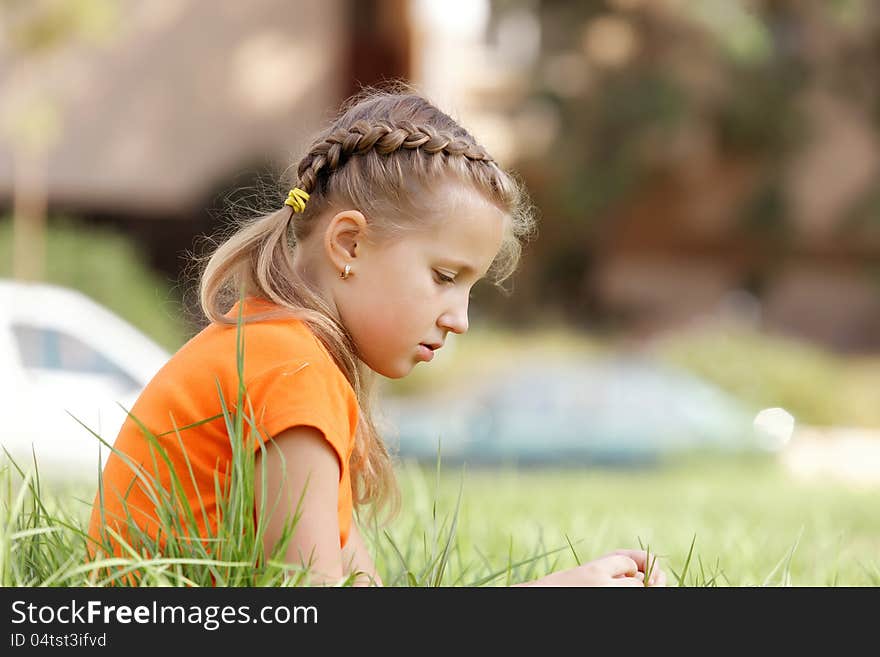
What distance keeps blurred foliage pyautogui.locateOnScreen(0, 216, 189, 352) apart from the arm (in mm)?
11563

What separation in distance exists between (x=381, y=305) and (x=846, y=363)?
50.0 feet

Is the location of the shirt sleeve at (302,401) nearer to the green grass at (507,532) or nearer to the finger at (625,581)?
the green grass at (507,532)

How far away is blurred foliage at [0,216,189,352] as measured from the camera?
44.9 ft

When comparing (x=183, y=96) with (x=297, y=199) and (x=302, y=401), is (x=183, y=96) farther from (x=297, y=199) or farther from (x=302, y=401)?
(x=302, y=401)

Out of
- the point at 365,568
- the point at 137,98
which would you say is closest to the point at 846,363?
the point at 137,98

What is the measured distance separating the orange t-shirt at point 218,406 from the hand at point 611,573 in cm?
43

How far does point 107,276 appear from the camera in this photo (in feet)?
47.1

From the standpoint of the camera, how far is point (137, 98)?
18266mm

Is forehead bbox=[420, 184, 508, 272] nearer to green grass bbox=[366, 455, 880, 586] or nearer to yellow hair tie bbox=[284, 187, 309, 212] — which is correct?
yellow hair tie bbox=[284, 187, 309, 212]

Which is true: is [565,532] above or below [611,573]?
above

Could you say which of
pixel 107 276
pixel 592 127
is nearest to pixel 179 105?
pixel 107 276

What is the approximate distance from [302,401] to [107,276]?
12955 mm

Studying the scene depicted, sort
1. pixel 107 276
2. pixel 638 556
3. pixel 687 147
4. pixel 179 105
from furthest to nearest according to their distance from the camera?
1. pixel 687 147
2. pixel 179 105
3. pixel 107 276
4. pixel 638 556
